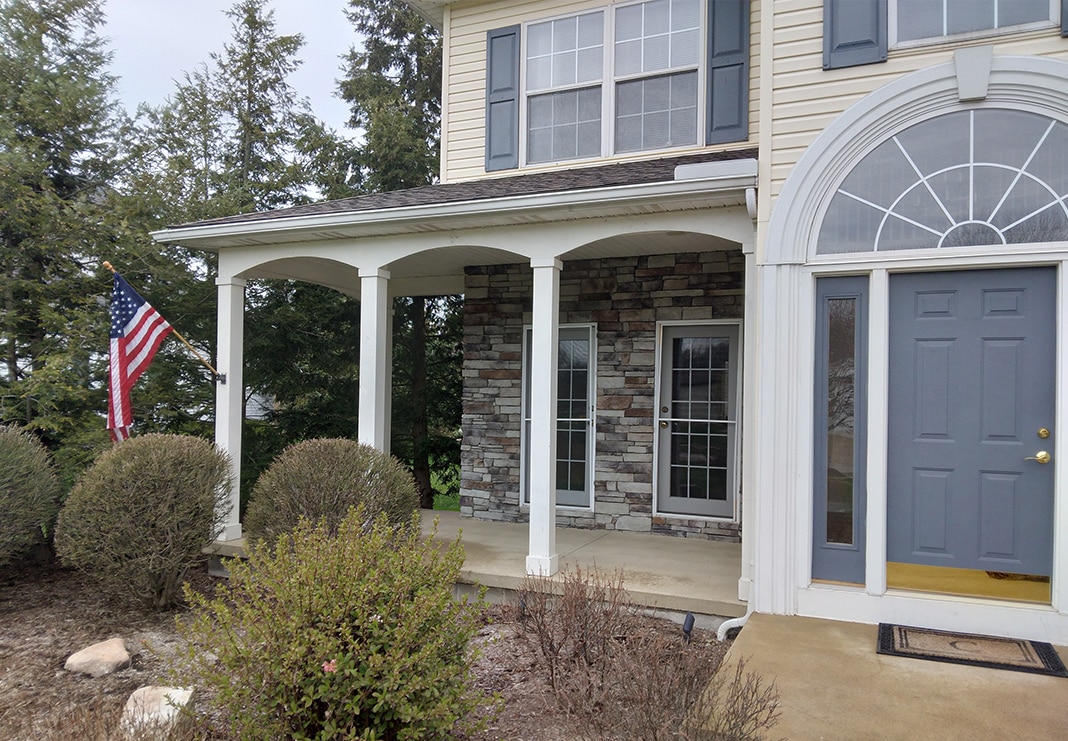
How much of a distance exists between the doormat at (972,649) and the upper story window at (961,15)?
10.8 ft

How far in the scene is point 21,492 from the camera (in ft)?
18.6

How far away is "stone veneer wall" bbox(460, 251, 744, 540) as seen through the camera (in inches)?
263

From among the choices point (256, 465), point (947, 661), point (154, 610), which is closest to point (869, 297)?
point (947, 661)

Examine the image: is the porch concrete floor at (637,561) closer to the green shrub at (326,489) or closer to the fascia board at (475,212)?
the green shrub at (326,489)

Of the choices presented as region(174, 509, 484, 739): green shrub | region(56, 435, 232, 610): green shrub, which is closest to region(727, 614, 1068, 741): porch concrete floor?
region(174, 509, 484, 739): green shrub

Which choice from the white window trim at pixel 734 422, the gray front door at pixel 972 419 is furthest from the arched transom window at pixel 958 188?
the white window trim at pixel 734 422

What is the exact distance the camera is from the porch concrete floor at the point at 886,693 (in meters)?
2.87

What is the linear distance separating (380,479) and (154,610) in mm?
1906

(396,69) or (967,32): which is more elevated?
(396,69)

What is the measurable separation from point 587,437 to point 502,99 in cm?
357

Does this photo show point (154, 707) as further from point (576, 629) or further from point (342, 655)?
point (576, 629)

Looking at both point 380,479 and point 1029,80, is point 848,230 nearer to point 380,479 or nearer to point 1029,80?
point 1029,80

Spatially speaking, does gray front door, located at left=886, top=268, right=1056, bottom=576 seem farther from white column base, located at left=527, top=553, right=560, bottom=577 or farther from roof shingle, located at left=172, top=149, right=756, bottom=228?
white column base, located at left=527, top=553, right=560, bottom=577

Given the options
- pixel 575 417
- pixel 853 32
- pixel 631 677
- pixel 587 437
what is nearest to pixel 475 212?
pixel 575 417
